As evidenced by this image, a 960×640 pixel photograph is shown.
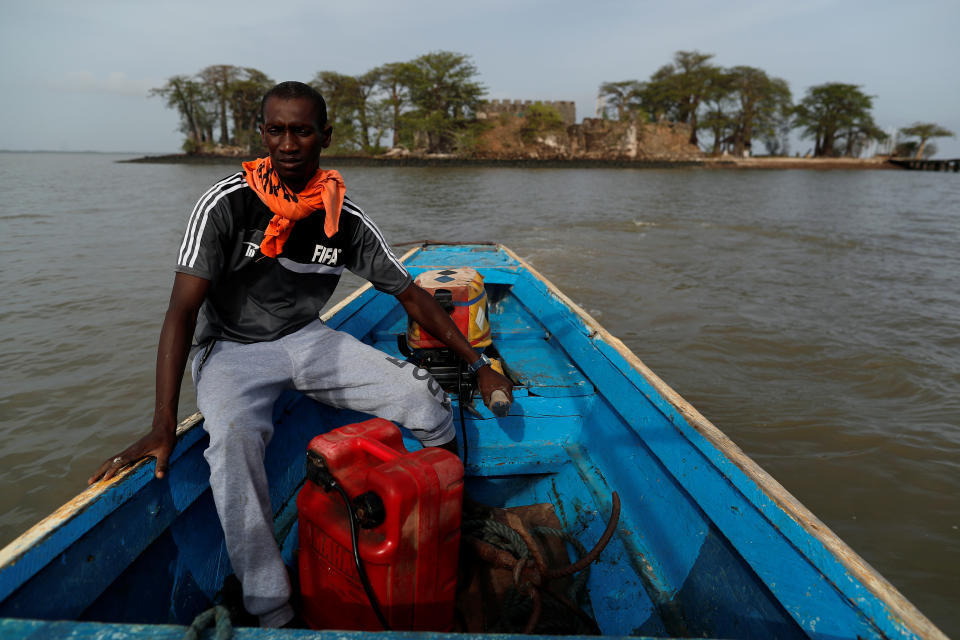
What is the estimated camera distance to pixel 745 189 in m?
26.7

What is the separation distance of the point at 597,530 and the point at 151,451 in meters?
1.63

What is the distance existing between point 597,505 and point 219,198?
193cm

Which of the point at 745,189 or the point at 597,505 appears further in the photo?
the point at 745,189

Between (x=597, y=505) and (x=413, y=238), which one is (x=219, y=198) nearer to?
(x=597, y=505)

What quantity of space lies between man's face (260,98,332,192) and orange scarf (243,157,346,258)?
0.20ft

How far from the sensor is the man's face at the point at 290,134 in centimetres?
184

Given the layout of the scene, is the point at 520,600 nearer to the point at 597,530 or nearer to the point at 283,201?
the point at 597,530

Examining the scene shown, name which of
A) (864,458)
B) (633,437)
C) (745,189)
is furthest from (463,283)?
(745,189)

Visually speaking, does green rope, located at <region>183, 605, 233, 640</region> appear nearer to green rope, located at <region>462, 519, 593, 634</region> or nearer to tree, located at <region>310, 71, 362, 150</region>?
green rope, located at <region>462, 519, 593, 634</region>

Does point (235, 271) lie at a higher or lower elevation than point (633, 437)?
higher

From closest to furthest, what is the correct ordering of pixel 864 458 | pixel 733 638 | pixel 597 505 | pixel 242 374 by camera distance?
pixel 733 638 → pixel 242 374 → pixel 597 505 → pixel 864 458

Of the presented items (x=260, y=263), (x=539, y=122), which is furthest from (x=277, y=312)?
(x=539, y=122)

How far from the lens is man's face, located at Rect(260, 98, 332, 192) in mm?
1837

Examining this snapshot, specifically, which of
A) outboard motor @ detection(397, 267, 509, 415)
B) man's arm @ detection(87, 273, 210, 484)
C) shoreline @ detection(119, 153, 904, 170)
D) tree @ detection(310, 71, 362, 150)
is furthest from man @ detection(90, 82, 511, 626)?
tree @ detection(310, 71, 362, 150)
